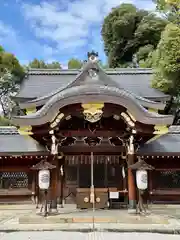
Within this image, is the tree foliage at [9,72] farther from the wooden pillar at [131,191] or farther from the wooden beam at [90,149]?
the wooden pillar at [131,191]

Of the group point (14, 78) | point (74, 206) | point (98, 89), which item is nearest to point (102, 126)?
point (98, 89)

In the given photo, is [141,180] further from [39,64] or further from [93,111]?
[39,64]

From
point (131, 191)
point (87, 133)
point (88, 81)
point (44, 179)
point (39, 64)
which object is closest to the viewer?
point (44, 179)

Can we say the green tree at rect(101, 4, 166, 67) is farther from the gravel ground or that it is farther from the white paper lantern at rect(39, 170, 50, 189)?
the gravel ground

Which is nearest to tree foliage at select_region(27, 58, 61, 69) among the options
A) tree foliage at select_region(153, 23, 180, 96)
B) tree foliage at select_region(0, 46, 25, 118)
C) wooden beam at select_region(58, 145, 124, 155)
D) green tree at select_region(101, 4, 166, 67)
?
green tree at select_region(101, 4, 166, 67)

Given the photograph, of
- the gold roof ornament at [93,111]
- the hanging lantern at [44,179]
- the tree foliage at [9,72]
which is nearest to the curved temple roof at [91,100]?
the gold roof ornament at [93,111]

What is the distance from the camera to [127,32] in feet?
122

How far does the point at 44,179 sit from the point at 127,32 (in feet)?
100

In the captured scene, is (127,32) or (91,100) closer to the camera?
(91,100)

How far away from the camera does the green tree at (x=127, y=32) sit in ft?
116

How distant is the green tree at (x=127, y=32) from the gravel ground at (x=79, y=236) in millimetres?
29902

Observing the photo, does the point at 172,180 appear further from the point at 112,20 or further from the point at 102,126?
the point at 112,20

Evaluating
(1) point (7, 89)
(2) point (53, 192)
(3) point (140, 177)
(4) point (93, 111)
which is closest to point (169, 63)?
(4) point (93, 111)

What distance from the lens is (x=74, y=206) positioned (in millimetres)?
12062
